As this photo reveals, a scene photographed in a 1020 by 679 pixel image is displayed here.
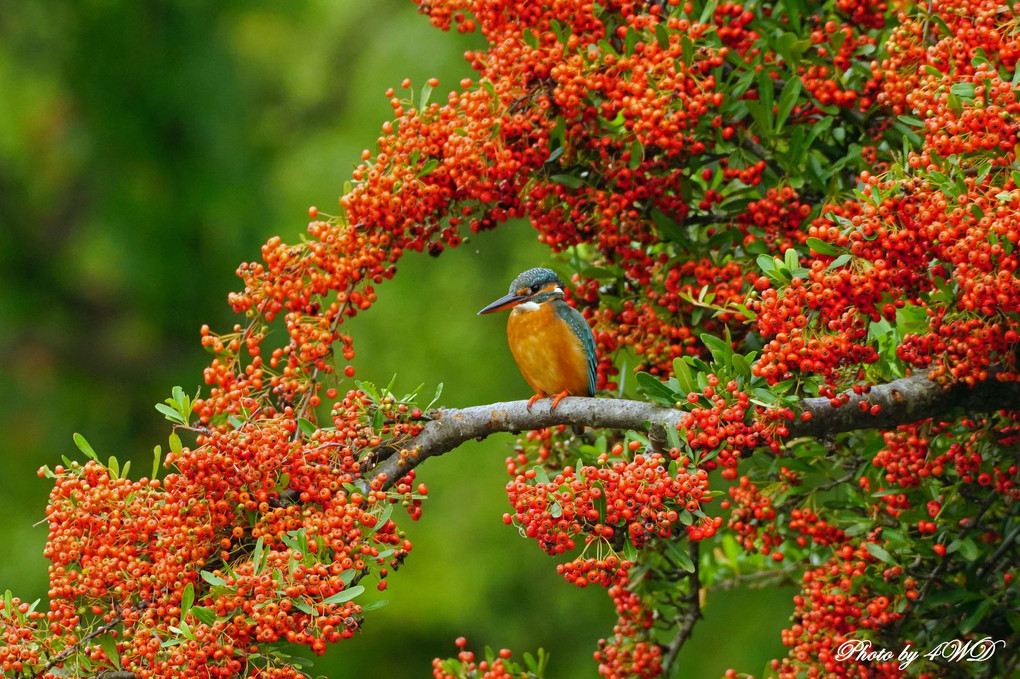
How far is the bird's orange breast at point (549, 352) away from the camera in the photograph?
3.88m

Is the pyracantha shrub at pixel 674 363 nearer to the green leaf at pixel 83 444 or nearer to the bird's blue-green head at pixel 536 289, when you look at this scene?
the green leaf at pixel 83 444

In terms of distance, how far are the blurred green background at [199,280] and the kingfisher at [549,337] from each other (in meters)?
4.22

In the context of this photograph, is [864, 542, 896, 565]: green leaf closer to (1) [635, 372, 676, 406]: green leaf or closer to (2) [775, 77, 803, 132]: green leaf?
(1) [635, 372, 676, 406]: green leaf

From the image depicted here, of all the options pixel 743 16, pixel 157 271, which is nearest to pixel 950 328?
pixel 743 16

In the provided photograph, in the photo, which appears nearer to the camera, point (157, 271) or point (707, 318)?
point (707, 318)

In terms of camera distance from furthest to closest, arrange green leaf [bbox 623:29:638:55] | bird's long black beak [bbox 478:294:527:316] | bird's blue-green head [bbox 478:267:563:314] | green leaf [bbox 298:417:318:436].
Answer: bird's blue-green head [bbox 478:267:563:314], bird's long black beak [bbox 478:294:527:316], green leaf [bbox 623:29:638:55], green leaf [bbox 298:417:318:436]

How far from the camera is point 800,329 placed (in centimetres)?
264

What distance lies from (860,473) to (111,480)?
2253 mm

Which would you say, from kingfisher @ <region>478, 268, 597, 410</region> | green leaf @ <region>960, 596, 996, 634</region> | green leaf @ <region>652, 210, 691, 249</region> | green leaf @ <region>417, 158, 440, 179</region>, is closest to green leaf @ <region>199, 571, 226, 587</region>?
green leaf @ <region>417, 158, 440, 179</region>

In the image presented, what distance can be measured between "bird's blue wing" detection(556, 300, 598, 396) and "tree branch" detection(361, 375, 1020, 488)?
1.90 ft

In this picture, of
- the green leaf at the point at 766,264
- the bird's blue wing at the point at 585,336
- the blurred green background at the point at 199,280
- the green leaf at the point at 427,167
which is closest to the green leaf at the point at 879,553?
the green leaf at the point at 766,264

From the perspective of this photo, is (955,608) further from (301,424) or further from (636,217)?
(301,424)

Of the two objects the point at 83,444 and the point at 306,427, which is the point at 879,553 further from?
the point at 83,444

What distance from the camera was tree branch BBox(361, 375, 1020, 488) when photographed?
2877 millimetres
